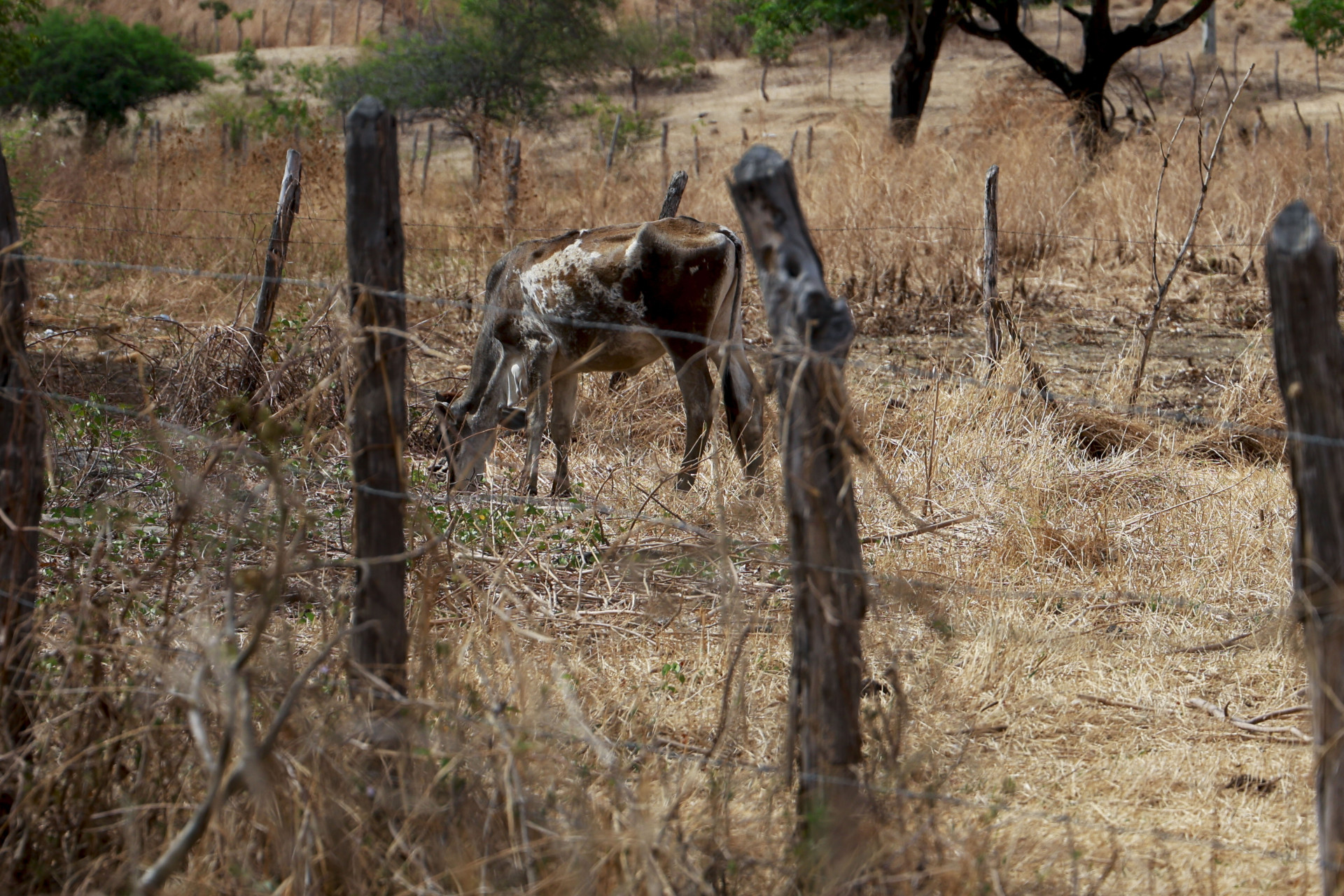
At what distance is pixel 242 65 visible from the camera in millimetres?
37438

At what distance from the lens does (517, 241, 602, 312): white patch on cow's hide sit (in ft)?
22.5

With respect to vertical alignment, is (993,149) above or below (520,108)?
below

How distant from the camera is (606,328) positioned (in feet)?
22.7

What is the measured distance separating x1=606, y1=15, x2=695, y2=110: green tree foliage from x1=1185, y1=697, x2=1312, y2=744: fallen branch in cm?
3279

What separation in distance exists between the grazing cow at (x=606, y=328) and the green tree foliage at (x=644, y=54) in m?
29.2

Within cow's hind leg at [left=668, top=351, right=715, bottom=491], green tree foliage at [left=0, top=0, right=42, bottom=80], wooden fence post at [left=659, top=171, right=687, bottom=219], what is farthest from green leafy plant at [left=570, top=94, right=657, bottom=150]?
cow's hind leg at [left=668, top=351, right=715, bottom=491]

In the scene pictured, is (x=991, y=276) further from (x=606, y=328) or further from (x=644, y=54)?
(x=644, y=54)

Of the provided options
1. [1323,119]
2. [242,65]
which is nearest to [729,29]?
[242,65]

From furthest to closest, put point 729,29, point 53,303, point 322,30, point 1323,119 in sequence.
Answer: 1. point 322,30
2. point 729,29
3. point 1323,119
4. point 53,303

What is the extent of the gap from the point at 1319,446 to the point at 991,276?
5758mm

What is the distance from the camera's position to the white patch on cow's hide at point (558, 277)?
685 centimetres

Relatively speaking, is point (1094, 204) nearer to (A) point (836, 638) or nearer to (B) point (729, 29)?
(A) point (836, 638)

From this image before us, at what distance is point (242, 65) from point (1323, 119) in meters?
30.3

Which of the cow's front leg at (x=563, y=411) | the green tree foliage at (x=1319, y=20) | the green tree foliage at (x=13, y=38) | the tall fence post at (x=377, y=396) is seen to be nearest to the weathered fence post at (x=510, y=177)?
the cow's front leg at (x=563, y=411)
